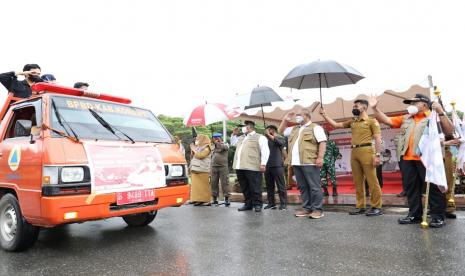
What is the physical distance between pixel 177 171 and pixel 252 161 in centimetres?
235

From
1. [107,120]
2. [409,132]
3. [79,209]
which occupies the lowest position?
[79,209]

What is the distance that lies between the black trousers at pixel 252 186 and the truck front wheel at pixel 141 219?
2115mm

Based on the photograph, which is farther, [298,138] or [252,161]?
Result: [252,161]

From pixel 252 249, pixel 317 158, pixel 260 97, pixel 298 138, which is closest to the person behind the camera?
pixel 252 249

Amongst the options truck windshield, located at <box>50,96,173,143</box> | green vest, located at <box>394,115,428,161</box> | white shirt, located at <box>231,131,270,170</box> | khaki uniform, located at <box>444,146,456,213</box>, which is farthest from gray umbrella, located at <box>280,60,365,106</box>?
truck windshield, located at <box>50,96,173,143</box>

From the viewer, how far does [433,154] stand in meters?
4.77

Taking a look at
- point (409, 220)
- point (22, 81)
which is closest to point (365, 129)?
point (409, 220)

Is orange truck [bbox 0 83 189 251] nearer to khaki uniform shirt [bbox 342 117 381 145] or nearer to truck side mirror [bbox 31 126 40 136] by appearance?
truck side mirror [bbox 31 126 40 136]

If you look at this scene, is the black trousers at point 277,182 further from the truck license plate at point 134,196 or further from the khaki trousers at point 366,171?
the truck license plate at point 134,196

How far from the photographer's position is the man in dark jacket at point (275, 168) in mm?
7125

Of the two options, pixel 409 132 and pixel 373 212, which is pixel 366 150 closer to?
pixel 409 132

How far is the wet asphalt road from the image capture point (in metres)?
3.38

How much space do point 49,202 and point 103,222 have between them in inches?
108

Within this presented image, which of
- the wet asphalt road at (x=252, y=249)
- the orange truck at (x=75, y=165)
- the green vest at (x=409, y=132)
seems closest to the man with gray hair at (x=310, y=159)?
the wet asphalt road at (x=252, y=249)
